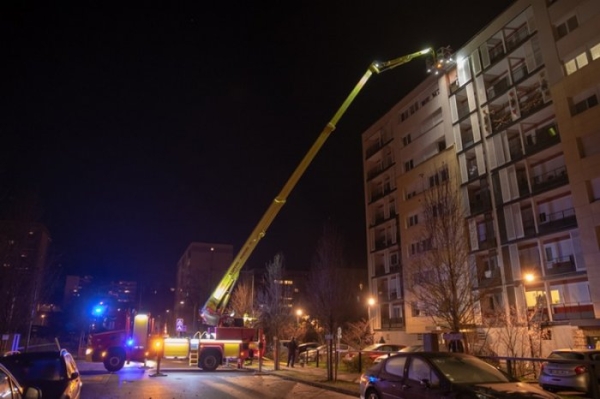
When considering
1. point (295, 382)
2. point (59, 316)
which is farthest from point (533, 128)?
point (59, 316)

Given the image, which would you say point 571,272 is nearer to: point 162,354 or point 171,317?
point 162,354

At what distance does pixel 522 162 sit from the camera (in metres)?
34.5

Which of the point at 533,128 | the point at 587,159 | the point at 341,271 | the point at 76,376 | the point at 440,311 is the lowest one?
the point at 76,376

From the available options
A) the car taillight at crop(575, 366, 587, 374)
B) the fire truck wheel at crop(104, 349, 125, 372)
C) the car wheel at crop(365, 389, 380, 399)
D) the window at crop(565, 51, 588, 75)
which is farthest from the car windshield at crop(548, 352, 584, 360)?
the window at crop(565, 51, 588, 75)

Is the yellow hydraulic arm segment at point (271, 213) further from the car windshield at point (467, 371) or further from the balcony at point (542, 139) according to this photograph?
the car windshield at point (467, 371)

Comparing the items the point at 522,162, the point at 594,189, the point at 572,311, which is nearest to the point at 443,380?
the point at 594,189

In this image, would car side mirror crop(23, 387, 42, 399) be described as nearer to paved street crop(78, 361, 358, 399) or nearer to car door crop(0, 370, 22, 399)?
car door crop(0, 370, 22, 399)

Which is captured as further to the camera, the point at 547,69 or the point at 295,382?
the point at 547,69

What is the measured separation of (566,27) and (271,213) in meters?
23.9

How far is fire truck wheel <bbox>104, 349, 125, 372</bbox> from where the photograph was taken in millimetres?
A: 24812

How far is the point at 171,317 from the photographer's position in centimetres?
11925

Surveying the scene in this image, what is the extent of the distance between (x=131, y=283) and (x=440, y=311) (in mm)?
110902

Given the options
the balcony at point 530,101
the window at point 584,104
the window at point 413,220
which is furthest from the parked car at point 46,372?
the window at point 413,220

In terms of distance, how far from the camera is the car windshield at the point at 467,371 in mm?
8688
